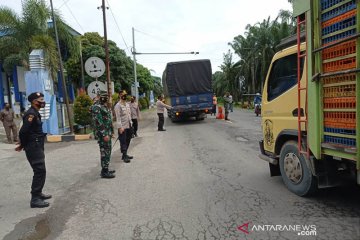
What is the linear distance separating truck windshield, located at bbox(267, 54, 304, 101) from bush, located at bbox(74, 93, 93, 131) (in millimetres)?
10358

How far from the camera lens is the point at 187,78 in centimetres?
1806

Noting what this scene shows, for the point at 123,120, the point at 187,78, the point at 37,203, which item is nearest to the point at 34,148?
the point at 37,203

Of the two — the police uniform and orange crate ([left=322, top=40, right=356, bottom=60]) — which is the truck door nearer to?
orange crate ([left=322, top=40, right=356, bottom=60])

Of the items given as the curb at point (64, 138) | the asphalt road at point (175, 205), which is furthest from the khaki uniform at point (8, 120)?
the asphalt road at point (175, 205)


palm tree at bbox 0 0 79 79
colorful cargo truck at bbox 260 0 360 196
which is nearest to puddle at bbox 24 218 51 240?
colorful cargo truck at bbox 260 0 360 196

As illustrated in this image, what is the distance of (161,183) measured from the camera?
6051 mm

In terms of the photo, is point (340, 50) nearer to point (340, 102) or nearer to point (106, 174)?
point (340, 102)

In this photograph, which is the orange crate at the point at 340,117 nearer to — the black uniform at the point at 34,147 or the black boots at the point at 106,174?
the black uniform at the point at 34,147

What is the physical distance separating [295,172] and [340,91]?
67.2 inches

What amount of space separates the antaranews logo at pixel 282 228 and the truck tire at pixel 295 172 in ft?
3.14

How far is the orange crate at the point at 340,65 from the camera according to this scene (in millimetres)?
3408

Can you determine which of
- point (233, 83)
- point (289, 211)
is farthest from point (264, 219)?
point (233, 83)

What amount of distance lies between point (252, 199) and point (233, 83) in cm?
5070

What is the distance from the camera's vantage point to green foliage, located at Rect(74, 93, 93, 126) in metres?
14.4
